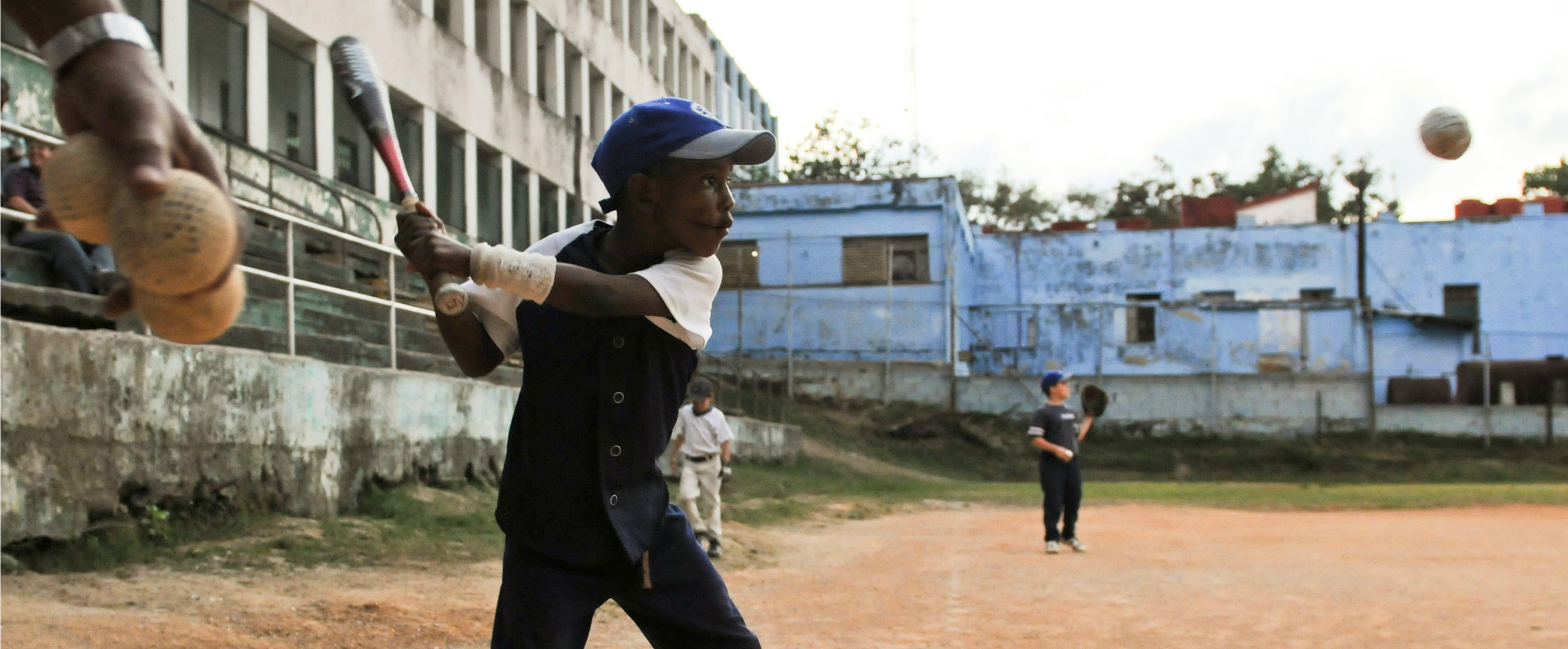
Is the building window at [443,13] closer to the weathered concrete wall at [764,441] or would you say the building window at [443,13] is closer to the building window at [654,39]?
the weathered concrete wall at [764,441]

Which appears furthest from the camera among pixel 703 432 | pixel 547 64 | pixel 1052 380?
pixel 547 64

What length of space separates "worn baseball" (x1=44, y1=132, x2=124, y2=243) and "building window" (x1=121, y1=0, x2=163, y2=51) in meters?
13.8

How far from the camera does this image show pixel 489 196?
81.3ft

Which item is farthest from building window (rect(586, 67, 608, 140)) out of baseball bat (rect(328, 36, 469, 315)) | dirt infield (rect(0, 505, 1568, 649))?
baseball bat (rect(328, 36, 469, 315))

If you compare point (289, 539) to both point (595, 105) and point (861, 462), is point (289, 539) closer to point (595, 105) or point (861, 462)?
point (861, 462)

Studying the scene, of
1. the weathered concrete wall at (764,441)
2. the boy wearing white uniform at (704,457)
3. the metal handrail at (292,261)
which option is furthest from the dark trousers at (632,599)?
the weathered concrete wall at (764,441)

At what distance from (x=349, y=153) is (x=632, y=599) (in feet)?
57.0

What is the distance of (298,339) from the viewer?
10422 millimetres

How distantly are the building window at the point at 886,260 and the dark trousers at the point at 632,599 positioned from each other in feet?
102

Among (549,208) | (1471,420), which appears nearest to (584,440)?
(549,208)

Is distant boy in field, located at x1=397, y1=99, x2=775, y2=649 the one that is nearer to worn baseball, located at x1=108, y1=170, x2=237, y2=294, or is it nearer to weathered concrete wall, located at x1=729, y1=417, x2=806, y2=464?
worn baseball, located at x1=108, y1=170, x2=237, y2=294

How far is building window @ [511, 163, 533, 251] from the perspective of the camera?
2625cm

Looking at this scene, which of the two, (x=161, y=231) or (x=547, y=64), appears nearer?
(x=161, y=231)

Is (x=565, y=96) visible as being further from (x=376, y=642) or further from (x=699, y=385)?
(x=376, y=642)
